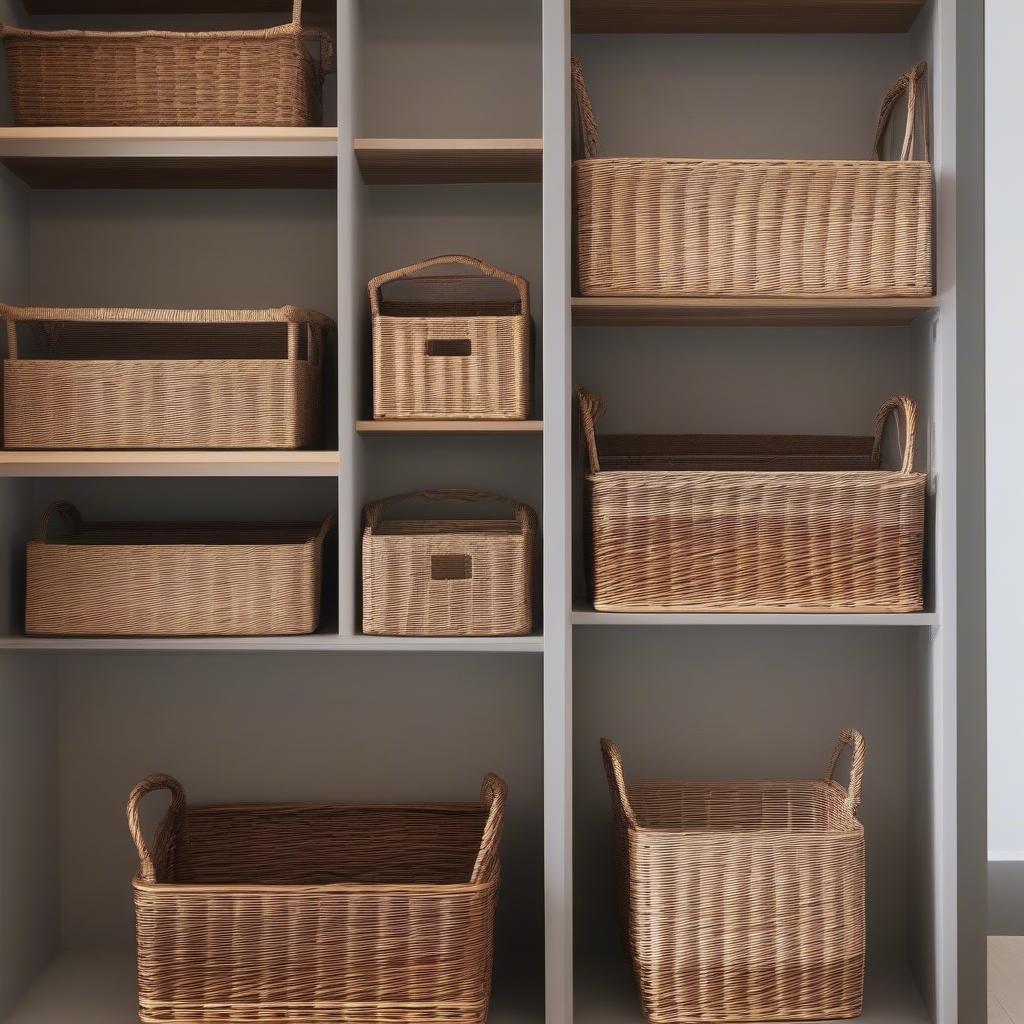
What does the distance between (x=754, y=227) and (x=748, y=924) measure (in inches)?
49.5

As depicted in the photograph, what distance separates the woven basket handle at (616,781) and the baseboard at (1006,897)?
0.84 m

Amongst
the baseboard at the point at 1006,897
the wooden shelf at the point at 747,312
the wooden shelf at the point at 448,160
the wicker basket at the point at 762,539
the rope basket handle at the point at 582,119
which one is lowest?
the baseboard at the point at 1006,897

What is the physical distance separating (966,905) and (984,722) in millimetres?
343

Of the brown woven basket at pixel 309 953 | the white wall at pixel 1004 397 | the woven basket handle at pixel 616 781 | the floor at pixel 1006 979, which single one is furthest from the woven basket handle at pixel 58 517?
the floor at pixel 1006 979

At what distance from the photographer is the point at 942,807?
198cm

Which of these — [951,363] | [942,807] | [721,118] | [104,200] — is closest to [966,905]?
[942,807]

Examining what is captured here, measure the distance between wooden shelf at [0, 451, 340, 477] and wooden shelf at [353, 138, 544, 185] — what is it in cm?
59

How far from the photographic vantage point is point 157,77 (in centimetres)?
200

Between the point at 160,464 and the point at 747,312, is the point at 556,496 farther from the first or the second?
the point at 160,464

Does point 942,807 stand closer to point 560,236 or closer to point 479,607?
point 479,607

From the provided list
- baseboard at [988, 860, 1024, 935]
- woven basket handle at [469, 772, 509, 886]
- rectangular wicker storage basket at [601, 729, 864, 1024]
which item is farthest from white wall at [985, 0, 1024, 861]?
woven basket handle at [469, 772, 509, 886]

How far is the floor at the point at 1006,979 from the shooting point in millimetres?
2061

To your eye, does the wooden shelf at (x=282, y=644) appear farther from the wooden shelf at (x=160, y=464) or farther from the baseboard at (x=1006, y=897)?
the baseboard at (x=1006, y=897)

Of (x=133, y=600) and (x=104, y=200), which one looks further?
(x=104, y=200)
